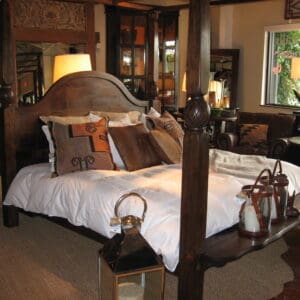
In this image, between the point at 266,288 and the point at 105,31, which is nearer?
the point at 266,288

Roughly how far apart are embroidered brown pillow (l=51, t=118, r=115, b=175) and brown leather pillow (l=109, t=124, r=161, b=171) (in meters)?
0.12

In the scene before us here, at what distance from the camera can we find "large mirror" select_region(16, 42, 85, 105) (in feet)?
18.5

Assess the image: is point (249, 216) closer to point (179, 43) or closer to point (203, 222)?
point (203, 222)

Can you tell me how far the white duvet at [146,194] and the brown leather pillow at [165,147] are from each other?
0.15 metres

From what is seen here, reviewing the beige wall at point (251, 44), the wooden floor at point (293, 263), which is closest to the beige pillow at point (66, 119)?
the wooden floor at point (293, 263)

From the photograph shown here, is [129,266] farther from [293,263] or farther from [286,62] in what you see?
[286,62]

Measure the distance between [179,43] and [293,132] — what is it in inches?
115

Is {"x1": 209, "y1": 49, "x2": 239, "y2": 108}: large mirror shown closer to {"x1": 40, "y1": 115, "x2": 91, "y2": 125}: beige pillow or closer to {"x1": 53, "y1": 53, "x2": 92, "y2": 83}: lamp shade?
{"x1": 53, "y1": 53, "x2": 92, "y2": 83}: lamp shade

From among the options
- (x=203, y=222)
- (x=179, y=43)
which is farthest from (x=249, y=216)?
(x=179, y=43)

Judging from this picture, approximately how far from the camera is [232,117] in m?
6.33

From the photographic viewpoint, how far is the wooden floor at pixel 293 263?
97.6 inches

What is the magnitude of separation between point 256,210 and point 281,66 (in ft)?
16.9

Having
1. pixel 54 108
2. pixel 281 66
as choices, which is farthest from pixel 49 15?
pixel 281 66

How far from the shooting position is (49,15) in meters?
5.71
